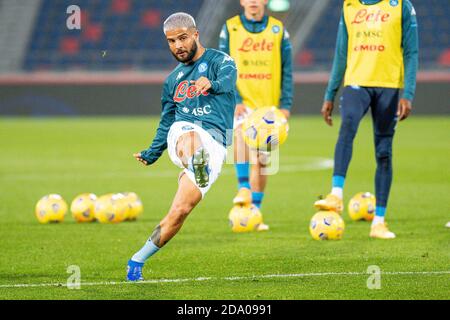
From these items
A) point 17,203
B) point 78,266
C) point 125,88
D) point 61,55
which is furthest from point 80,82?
point 78,266

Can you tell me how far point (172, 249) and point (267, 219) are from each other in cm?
232

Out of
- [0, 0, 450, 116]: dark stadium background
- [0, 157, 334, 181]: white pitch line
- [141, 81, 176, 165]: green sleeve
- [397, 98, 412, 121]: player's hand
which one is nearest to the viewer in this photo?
[141, 81, 176, 165]: green sleeve

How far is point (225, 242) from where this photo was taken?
870 centimetres

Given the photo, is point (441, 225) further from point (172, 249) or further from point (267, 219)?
point (172, 249)

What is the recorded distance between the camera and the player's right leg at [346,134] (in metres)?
8.69

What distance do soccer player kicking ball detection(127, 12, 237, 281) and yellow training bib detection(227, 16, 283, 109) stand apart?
307 cm

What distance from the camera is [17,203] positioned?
11930 mm

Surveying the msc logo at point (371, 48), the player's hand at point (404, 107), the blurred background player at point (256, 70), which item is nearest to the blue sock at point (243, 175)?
the blurred background player at point (256, 70)

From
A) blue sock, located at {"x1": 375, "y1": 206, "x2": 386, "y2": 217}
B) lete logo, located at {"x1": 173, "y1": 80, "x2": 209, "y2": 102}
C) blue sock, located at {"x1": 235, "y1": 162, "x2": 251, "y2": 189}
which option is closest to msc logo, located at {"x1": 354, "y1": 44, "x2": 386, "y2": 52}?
blue sock, located at {"x1": 375, "y1": 206, "x2": 386, "y2": 217}

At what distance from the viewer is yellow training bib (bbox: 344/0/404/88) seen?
8.79 m

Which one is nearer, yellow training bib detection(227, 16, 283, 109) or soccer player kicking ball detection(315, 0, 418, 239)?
soccer player kicking ball detection(315, 0, 418, 239)

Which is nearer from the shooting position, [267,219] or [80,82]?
[267,219]

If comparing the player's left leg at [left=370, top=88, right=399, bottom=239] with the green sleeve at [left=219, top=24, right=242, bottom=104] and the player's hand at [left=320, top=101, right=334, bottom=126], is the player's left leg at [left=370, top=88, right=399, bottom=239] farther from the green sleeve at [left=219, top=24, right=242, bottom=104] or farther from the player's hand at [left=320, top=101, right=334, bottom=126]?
the green sleeve at [left=219, top=24, right=242, bottom=104]

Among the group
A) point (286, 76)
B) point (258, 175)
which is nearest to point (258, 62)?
point (286, 76)
